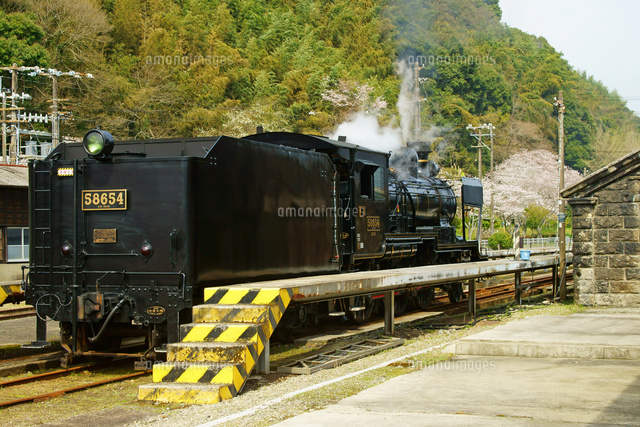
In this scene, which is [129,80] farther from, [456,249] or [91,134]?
[91,134]

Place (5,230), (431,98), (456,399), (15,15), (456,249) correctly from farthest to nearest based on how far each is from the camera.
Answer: (431,98)
(15,15)
(5,230)
(456,249)
(456,399)

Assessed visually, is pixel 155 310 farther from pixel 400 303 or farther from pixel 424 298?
pixel 424 298

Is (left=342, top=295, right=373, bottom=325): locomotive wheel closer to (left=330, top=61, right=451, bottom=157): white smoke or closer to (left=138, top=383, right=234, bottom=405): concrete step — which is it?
(left=330, top=61, right=451, bottom=157): white smoke

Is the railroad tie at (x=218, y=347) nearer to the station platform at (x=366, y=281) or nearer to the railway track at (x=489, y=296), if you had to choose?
the station platform at (x=366, y=281)

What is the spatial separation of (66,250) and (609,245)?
1072cm

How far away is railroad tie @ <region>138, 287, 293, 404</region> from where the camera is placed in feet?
21.2

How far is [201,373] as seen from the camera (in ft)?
21.7

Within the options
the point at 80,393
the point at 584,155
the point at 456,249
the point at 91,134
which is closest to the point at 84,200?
the point at 91,134

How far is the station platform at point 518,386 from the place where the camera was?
5.36 meters

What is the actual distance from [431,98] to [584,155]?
25468mm

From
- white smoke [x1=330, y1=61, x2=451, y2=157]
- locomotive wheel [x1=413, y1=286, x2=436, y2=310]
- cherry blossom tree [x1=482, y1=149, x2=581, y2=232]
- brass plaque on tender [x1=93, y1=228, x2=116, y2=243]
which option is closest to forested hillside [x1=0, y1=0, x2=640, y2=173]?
white smoke [x1=330, y1=61, x2=451, y2=157]

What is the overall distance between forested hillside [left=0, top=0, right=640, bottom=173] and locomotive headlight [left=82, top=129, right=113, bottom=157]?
3360cm

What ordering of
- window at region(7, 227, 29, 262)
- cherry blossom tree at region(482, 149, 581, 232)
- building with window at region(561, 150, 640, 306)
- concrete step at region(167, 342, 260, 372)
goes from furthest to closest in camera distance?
1. cherry blossom tree at region(482, 149, 581, 232)
2. window at region(7, 227, 29, 262)
3. building with window at region(561, 150, 640, 306)
4. concrete step at region(167, 342, 260, 372)

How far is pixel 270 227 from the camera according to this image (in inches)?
360
